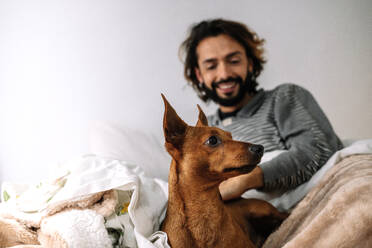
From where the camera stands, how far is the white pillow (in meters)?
1.43

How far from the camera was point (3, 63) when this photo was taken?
4.77 ft

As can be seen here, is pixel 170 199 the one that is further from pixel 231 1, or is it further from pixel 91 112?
pixel 231 1

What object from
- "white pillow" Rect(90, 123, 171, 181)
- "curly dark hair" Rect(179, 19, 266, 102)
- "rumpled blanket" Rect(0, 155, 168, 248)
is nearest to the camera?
"rumpled blanket" Rect(0, 155, 168, 248)

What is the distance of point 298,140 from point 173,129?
73cm

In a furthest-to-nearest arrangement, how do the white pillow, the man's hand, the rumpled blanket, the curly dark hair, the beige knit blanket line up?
the curly dark hair < the white pillow < the man's hand < the rumpled blanket < the beige knit blanket

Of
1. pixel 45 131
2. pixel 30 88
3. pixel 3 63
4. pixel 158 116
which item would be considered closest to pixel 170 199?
pixel 158 116

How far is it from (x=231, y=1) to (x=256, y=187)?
1.14 metres

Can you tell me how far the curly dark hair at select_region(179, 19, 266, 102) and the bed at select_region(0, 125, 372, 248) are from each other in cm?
74

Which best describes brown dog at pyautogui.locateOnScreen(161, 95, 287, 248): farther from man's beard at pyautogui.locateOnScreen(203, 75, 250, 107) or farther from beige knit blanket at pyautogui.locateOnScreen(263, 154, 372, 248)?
man's beard at pyautogui.locateOnScreen(203, 75, 250, 107)

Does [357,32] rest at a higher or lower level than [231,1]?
lower

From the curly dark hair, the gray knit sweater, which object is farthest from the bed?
the curly dark hair

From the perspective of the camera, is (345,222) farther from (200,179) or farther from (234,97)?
(234,97)

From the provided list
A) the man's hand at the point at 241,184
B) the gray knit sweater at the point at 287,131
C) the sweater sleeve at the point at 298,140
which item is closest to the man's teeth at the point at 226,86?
the gray knit sweater at the point at 287,131

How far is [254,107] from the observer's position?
1497 millimetres
